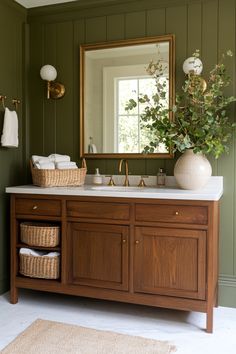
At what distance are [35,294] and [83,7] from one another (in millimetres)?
2357

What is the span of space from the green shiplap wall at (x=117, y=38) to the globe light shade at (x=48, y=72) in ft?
0.36

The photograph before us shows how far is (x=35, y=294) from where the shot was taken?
292cm

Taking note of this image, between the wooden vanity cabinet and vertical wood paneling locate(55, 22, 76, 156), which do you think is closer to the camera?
the wooden vanity cabinet

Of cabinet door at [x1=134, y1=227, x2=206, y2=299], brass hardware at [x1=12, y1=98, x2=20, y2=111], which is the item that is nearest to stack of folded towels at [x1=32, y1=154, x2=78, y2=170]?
brass hardware at [x1=12, y1=98, x2=20, y2=111]

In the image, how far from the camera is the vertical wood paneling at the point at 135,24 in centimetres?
288

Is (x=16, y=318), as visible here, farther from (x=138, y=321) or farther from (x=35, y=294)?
(x=138, y=321)

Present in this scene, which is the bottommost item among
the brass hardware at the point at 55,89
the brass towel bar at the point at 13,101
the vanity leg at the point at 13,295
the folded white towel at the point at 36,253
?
the vanity leg at the point at 13,295

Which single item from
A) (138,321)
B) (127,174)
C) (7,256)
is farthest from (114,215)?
(7,256)

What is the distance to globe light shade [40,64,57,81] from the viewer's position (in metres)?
3.01

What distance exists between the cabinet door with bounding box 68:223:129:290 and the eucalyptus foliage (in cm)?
66

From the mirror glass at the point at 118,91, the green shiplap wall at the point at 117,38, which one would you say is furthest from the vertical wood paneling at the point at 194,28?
the mirror glass at the point at 118,91

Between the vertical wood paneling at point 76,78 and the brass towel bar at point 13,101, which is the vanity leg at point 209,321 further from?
the brass towel bar at point 13,101

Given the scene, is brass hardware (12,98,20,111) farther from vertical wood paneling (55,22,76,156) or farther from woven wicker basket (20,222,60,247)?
woven wicker basket (20,222,60,247)

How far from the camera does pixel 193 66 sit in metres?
2.62
